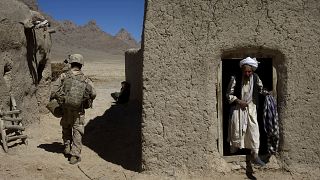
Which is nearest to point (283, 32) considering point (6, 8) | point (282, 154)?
point (282, 154)

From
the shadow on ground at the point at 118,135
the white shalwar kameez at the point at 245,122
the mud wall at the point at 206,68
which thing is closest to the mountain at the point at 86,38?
the shadow on ground at the point at 118,135

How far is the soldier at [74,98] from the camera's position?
6.05m

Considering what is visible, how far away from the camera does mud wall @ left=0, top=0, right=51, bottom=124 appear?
22.7 ft

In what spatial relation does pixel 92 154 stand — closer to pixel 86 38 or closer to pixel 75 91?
pixel 75 91

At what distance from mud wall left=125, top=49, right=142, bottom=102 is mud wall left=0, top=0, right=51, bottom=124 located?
80.1 inches

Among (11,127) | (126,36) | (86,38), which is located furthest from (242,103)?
(126,36)

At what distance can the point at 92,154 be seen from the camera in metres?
6.75

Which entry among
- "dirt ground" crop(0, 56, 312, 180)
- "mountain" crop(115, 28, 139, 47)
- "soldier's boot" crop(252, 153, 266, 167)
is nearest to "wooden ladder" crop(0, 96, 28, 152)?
"dirt ground" crop(0, 56, 312, 180)

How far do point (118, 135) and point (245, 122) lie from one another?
114 inches

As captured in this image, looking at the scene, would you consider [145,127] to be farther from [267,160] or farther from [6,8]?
[6,8]

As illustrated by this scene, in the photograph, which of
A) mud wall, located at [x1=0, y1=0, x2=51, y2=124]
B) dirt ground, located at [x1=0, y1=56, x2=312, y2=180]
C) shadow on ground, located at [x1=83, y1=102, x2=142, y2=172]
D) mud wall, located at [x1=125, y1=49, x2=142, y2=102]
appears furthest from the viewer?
mud wall, located at [x1=125, y1=49, x2=142, y2=102]

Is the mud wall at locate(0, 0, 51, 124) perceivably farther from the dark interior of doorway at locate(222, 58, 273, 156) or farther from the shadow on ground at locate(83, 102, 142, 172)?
the dark interior of doorway at locate(222, 58, 273, 156)

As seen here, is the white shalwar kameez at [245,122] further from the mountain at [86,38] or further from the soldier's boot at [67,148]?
the mountain at [86,38]

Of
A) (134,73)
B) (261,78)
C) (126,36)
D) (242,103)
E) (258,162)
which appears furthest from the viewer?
(126,36)
